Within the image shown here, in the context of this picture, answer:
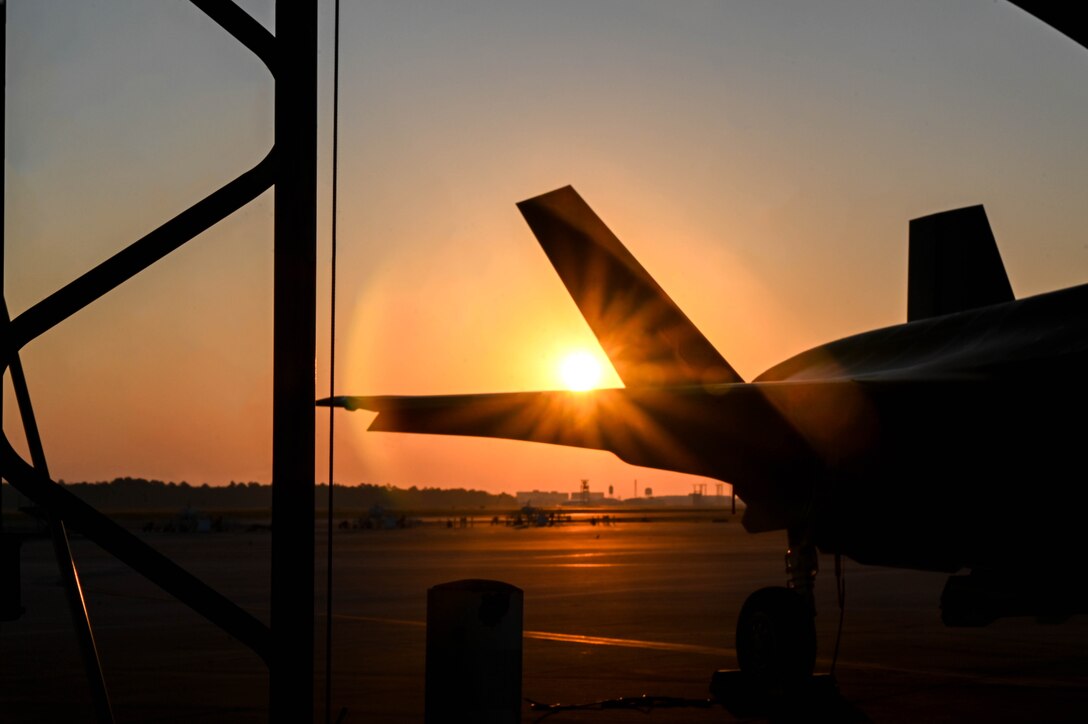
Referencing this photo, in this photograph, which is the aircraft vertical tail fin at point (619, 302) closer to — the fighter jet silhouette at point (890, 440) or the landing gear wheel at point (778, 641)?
the fighter jet silhouette at point (890, 440)

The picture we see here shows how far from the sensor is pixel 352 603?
18.4 m

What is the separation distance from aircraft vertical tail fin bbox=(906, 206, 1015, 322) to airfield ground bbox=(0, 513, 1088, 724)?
387 centimetres

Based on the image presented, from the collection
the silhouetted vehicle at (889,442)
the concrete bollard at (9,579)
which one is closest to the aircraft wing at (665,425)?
the silhouetted vehicle at (889,442)

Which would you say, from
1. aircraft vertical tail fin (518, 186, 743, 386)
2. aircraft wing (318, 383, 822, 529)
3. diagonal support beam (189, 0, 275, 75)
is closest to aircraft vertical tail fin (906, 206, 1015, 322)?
aircraft vertical tail fin (518, 186, 743, 386)

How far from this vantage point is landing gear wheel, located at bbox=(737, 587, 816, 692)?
9.90 m

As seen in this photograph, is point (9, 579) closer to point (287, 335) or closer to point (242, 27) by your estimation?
point (287, 335)

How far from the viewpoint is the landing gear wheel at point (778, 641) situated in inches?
390

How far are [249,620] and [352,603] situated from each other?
45.1 feet

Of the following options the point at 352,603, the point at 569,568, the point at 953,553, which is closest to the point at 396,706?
the point at 953,553

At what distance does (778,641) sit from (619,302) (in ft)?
14.9

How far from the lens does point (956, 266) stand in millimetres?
14008

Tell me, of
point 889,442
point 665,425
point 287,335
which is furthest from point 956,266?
point 287,335

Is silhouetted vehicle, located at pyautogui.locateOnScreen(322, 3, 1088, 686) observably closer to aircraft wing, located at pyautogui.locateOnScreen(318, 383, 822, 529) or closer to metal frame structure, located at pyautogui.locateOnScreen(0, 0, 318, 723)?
aircraft wing, located at pyautogui.locateOnScreen(318, 383, 822, 529)

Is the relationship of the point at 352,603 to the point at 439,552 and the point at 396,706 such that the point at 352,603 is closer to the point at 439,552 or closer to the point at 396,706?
the point at 396,706
